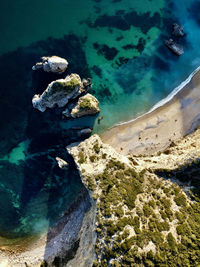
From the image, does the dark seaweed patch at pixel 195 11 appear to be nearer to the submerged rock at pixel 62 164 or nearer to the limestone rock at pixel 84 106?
the limestone rock at pixel 84 106

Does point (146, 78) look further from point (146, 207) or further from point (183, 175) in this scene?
point (146, 207)

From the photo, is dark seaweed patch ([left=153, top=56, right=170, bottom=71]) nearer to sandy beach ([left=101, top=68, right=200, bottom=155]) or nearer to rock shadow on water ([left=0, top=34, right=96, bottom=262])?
sandy beach ([left=101, top=68, right=200, bottom=155])

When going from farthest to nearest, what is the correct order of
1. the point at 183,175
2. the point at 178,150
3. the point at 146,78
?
the point at 146,78
the point at 178,150
the point at 183,175

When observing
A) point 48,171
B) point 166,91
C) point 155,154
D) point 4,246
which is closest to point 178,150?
point 155,154

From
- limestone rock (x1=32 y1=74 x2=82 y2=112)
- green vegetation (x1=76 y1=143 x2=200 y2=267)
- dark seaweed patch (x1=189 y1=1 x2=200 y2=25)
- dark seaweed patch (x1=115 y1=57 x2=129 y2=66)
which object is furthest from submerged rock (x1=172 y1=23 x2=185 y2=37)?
green vegetation (x1=76 y1=143 x2=200 y2=267)

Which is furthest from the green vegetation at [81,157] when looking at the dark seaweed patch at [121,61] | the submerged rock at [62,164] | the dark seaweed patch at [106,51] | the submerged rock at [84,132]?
the dark seaweed patch at [106,51]

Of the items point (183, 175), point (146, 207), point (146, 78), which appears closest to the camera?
point (146, 207)

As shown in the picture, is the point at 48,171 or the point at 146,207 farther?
the point at 48,171

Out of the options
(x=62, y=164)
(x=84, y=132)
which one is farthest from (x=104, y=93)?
(x=62, y=164)
